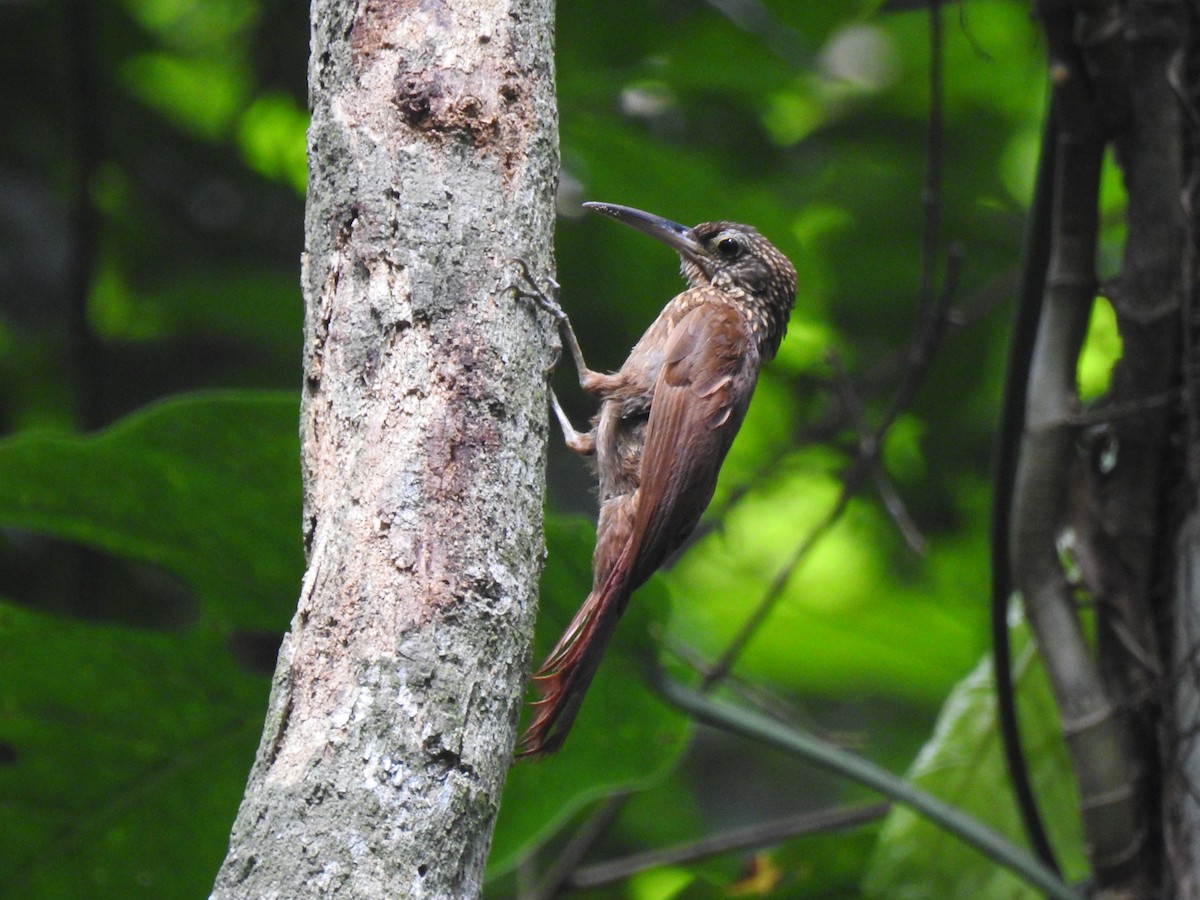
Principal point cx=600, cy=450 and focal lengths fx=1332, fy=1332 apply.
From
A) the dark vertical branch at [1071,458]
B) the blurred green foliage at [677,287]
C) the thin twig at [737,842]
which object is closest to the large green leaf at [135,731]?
the blurred green foliage at [677,287]

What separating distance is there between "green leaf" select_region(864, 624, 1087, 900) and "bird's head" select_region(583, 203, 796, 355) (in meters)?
1.10

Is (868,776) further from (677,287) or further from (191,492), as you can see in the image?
(677,287)

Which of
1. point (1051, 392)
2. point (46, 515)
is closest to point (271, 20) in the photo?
point (46, 515)

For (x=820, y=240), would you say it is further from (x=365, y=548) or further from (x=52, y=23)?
(x=365, y=548)

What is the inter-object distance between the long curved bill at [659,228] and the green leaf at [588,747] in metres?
1.00

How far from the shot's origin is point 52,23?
16.0 feet

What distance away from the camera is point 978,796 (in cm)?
331

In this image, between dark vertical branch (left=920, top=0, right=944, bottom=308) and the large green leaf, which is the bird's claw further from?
dark vertical branch (left=920, top=0, right=944, bottom=308)

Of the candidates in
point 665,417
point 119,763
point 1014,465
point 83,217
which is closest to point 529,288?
point 665,417

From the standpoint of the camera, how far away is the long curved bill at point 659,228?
11.0 ft

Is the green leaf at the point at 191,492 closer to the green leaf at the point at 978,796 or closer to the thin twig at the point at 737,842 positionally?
the thin twig at the point at 737,842

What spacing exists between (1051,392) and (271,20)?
3183 millimetres

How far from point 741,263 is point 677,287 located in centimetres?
117

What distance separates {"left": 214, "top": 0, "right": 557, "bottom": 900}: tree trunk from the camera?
1.51 metres
